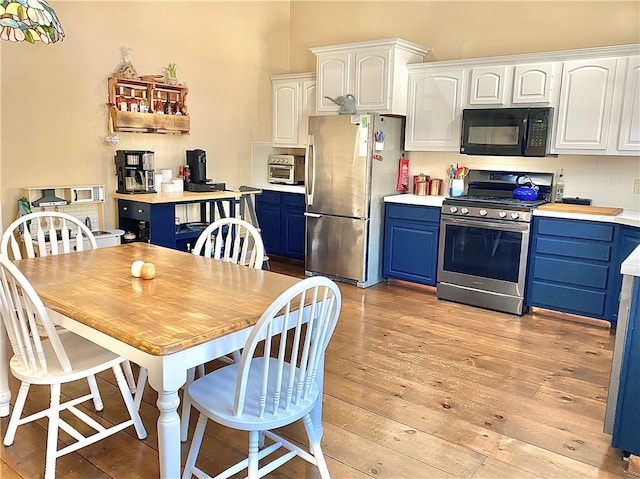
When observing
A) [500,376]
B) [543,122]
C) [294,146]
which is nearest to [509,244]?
[543,122]

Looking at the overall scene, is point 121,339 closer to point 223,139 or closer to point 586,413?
point 586,413

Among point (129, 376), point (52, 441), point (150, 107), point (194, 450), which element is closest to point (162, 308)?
point (194, 450)

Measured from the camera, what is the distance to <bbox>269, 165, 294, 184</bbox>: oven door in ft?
18.3

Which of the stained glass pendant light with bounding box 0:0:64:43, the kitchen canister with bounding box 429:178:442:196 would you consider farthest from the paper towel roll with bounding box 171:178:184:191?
the stained glass pendant light with bounding box 0:0:64:43

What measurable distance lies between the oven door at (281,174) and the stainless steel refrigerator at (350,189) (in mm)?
751

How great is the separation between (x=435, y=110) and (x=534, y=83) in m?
0.83

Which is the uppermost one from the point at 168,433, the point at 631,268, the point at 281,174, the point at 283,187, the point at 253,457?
the point at 281,174

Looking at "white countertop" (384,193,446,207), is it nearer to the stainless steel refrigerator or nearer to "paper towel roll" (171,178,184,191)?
the stainless steel refrigerator

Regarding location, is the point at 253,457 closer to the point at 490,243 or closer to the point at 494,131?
the point at 490,243

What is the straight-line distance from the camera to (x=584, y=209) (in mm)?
3871

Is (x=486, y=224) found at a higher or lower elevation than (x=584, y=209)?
lower

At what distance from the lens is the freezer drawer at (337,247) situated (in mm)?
4656

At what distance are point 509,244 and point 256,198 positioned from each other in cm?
278

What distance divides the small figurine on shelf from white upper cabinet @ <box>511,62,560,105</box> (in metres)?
3.17
